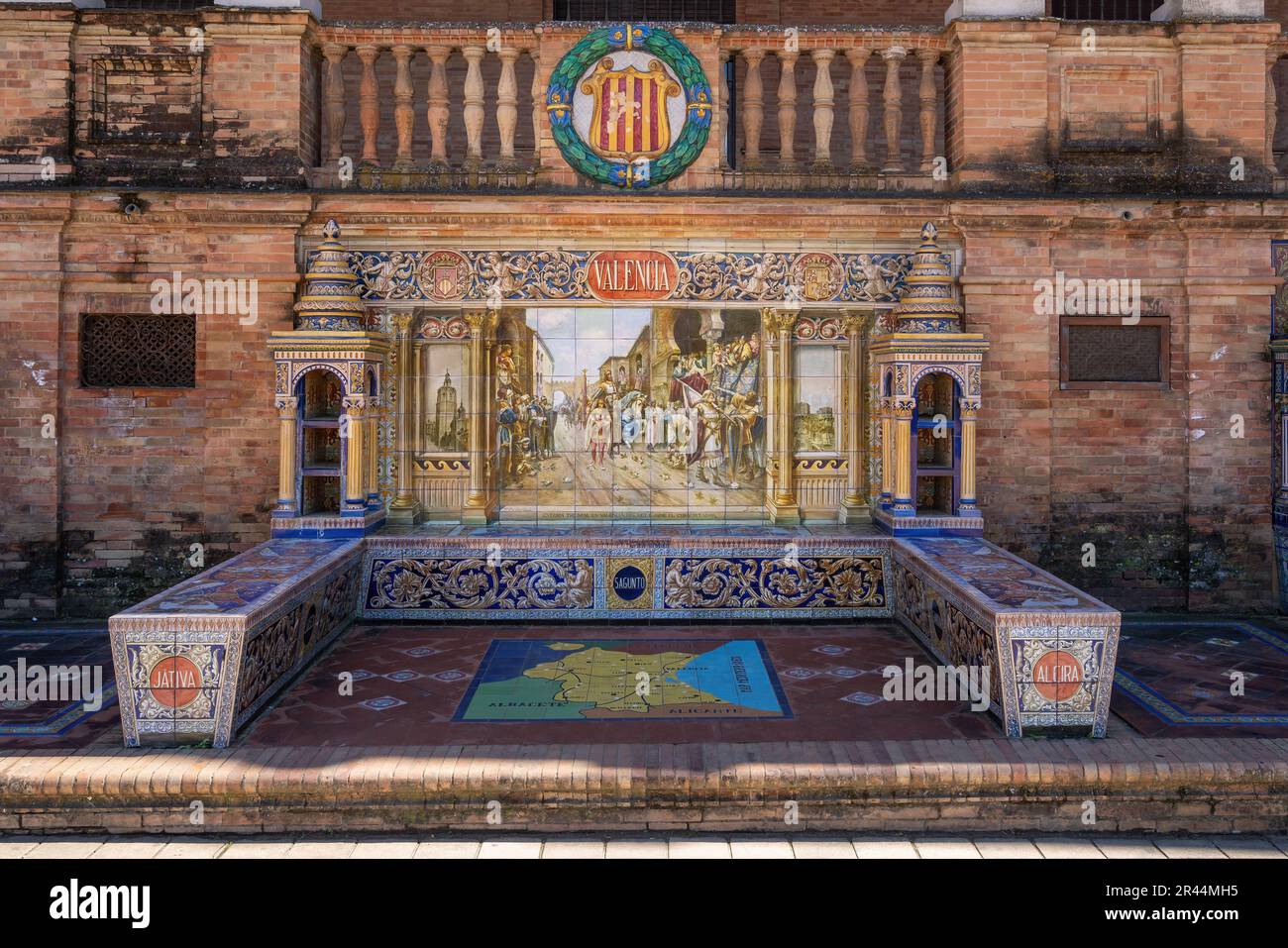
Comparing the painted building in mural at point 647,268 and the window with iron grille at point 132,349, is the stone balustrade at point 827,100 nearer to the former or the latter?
the painted building in mural at point 647,268

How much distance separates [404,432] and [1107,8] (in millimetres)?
9744

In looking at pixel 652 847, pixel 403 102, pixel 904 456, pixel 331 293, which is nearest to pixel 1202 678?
pixel 904 456

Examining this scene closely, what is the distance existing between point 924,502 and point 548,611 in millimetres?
3796

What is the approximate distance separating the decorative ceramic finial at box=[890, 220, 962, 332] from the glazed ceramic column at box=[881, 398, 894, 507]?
0.74 m

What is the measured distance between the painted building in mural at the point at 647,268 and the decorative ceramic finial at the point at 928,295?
0.03 m

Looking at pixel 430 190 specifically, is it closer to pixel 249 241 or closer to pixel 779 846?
pixel 249 241

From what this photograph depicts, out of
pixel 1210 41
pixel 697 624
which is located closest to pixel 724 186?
pixel 697 624

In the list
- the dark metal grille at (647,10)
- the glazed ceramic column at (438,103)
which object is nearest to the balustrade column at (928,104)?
the dark metal grille at (647,10)

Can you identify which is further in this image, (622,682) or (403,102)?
(403,102)

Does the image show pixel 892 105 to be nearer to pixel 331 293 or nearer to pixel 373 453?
pixel 331 293

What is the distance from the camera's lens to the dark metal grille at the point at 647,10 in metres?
11.7

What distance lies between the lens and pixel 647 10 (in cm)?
1172

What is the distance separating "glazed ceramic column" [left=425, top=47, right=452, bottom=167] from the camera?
8922 millimetres

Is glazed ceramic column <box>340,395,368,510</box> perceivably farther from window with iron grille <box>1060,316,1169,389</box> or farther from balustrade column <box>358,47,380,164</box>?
window with iron grille <box>1060,316,1169,389</box>
